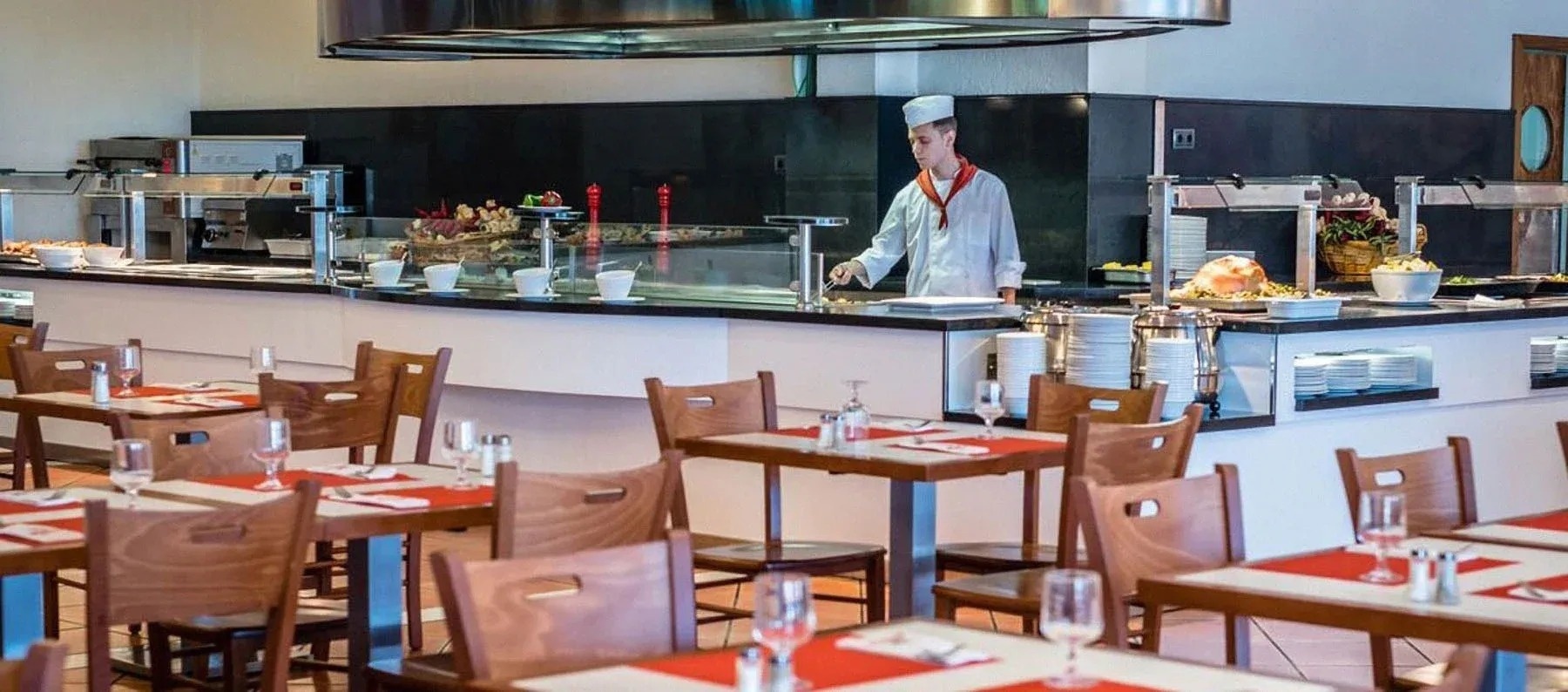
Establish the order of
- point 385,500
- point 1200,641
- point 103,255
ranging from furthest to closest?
point 103,255, point 1200,641, point 385,500

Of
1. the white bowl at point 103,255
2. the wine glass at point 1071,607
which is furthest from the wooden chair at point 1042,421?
the white bowl at point 103,255

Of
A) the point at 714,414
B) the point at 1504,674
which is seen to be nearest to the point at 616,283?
the point at 714,414

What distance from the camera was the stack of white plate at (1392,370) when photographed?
280 inches

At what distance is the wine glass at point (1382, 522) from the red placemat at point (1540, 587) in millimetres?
146

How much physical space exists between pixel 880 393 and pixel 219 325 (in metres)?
3.42

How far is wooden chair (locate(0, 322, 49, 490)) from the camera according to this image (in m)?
7.11

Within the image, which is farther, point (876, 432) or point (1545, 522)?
point (876, 432)

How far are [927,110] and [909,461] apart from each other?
10.9 ft

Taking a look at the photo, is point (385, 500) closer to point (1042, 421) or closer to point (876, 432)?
point (876, 432)

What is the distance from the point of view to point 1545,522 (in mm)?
4328

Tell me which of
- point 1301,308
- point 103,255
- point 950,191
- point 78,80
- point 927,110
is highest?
point 78,80

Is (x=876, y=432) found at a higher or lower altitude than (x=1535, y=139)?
lower

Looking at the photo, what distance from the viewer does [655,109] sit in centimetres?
1115

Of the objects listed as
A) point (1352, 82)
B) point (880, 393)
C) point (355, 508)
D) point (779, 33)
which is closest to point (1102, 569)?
point (355, 508)
